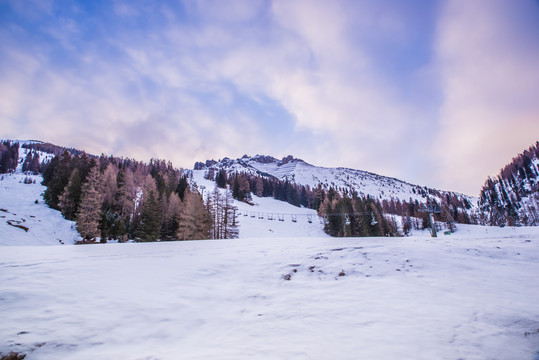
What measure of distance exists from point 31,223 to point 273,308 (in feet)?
156

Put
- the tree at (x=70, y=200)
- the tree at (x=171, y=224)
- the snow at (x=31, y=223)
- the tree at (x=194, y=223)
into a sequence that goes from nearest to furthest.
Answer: the snow at (x=31, y=223) → the tree at (x=194, y=223) → the tree at (x=70, y=200) → the tree at (x=171, y=224)

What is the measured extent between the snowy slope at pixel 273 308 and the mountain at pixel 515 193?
462 feet

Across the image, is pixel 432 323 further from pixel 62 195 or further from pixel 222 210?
pixel 62 195

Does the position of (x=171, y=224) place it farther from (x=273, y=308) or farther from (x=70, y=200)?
(x=273, y=308)

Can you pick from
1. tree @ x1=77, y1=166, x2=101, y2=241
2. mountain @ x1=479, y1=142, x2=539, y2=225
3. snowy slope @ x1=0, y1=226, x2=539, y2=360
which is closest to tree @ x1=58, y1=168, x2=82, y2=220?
tree @ x1=77, y1=166, x2=101, y2=241

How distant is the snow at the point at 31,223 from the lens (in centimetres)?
3170

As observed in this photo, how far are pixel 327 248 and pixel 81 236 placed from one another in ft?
136

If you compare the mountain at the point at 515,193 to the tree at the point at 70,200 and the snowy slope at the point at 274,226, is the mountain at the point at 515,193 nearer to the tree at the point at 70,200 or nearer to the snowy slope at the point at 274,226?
the snowy slope at the point at 274,226

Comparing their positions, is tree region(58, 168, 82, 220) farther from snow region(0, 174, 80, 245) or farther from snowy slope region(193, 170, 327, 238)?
snowy slope region(193, 170, 327, 238)

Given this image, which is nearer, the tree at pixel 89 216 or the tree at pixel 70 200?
the tree at pixel 89 216

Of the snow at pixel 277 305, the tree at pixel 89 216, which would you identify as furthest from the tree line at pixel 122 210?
the snow at pixel 277 305

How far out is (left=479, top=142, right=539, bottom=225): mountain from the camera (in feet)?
387

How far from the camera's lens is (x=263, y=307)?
6371mm

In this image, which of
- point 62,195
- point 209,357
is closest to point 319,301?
point 209,357
